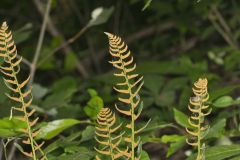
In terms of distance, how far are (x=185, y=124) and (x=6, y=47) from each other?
437mm

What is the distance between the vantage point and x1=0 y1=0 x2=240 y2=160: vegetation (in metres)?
0.61

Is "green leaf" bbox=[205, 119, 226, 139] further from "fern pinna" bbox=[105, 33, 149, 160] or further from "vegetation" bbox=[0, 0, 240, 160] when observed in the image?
"fern pinna" bbox=[105, 33, 149, 160]

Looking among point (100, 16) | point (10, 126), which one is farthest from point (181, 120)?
point (100, 16)

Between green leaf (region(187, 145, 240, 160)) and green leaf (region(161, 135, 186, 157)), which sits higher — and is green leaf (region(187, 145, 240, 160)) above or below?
below

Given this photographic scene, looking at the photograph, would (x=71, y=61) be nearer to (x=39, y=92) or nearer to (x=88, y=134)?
(x=39, y=92)

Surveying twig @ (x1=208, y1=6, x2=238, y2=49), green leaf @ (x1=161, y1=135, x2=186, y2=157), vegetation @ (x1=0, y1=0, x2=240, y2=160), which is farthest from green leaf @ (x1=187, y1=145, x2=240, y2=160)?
twig @ (x1=208, y1=6, x2=238, y2=49)

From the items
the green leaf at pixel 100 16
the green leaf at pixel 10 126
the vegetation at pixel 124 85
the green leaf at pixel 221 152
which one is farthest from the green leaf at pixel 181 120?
the green leaf at pixel 100 16

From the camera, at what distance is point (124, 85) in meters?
1.33

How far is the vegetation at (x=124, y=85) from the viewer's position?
0.61 metres

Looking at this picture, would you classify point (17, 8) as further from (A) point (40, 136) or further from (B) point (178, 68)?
(A) point (40, 136)

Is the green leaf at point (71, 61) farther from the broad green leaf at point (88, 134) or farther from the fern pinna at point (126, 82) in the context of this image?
the fern pinna at point (126, 82)

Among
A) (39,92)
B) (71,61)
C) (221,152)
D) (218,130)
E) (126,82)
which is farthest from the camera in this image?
(71,61)

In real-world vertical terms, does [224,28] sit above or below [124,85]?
above

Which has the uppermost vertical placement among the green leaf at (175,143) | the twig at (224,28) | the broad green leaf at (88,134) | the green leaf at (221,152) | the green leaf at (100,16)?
the twig at (224,28)
